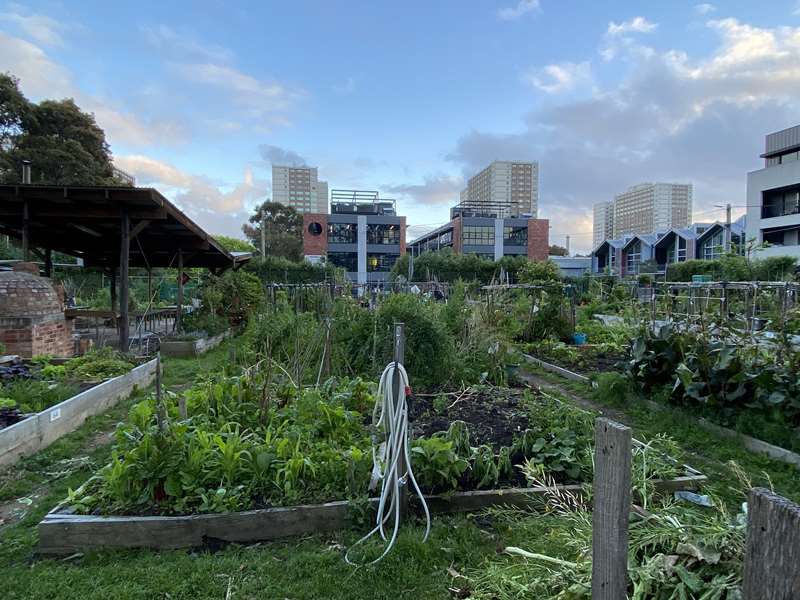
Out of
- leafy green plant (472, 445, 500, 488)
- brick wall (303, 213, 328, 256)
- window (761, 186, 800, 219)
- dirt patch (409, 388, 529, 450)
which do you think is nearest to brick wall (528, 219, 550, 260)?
window (761, 186, 800, 219)

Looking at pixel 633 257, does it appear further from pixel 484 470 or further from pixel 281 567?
pixel 281 567

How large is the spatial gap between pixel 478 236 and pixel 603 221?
37.9m

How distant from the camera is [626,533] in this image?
1317mm

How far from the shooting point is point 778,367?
172 inches

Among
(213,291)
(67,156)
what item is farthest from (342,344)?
(67,156)

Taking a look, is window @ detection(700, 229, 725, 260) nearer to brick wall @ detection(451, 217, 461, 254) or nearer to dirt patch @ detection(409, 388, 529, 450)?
brick wall @ detection(451, 217, 461, 254)

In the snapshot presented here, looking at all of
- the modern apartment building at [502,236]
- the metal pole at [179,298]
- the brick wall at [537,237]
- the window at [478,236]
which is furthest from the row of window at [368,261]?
the metal pole at [179,298]

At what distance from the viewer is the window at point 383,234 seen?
171ft

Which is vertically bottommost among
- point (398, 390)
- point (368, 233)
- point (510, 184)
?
point (398, 390)

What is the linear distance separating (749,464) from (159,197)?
27.7 ft

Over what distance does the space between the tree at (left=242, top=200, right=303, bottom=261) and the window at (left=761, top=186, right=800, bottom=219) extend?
42.6 metres

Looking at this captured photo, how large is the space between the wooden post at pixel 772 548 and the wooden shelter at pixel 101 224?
26.4ft

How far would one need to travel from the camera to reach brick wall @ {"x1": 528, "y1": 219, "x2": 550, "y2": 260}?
5497 cm

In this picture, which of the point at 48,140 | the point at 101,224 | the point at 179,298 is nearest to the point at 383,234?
the point at 48,140
